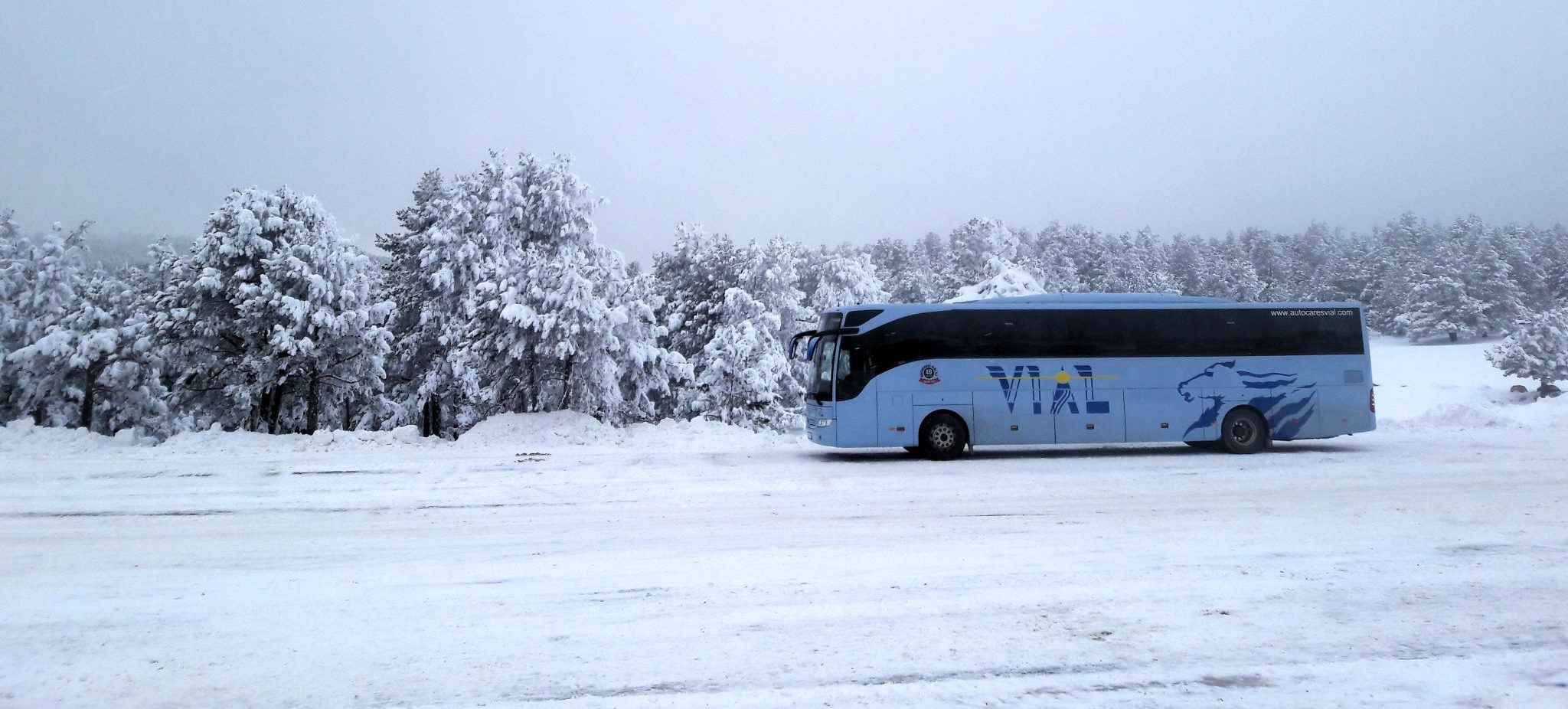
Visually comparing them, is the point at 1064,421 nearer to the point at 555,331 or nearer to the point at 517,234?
the point at 555,331

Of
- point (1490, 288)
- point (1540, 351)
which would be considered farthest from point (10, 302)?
point (1490, 288)

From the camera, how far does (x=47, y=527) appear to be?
396 inches

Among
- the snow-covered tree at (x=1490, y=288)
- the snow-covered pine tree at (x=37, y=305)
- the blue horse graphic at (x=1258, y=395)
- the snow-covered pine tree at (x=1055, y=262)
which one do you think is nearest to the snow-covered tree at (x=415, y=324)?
the snow-covered pine tree at (x=37, y=305)

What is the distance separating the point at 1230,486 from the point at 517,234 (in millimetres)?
26090

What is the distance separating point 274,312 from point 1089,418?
28257mm

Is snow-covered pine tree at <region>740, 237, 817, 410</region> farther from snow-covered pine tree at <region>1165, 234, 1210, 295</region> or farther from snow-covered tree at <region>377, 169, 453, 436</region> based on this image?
snow-covered pine tree at <region>1165, 234, 1210, 295</region>

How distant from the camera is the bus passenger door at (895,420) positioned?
17.0 metres

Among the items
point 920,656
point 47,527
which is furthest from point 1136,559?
point 47,527

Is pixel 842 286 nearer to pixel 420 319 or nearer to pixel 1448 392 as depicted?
pixel 420 319

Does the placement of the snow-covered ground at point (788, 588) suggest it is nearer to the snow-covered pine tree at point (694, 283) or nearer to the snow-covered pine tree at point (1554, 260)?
the snow-covered pine tree at point (694, 283)

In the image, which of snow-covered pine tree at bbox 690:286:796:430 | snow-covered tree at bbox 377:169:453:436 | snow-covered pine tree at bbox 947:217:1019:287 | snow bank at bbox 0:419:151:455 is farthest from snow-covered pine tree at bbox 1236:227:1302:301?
snow bank at bbox 0:419:151:455

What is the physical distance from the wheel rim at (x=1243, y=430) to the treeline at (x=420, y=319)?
1655cm

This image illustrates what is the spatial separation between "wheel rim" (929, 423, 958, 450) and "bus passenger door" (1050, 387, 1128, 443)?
6.61 feet

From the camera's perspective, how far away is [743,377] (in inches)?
1452
